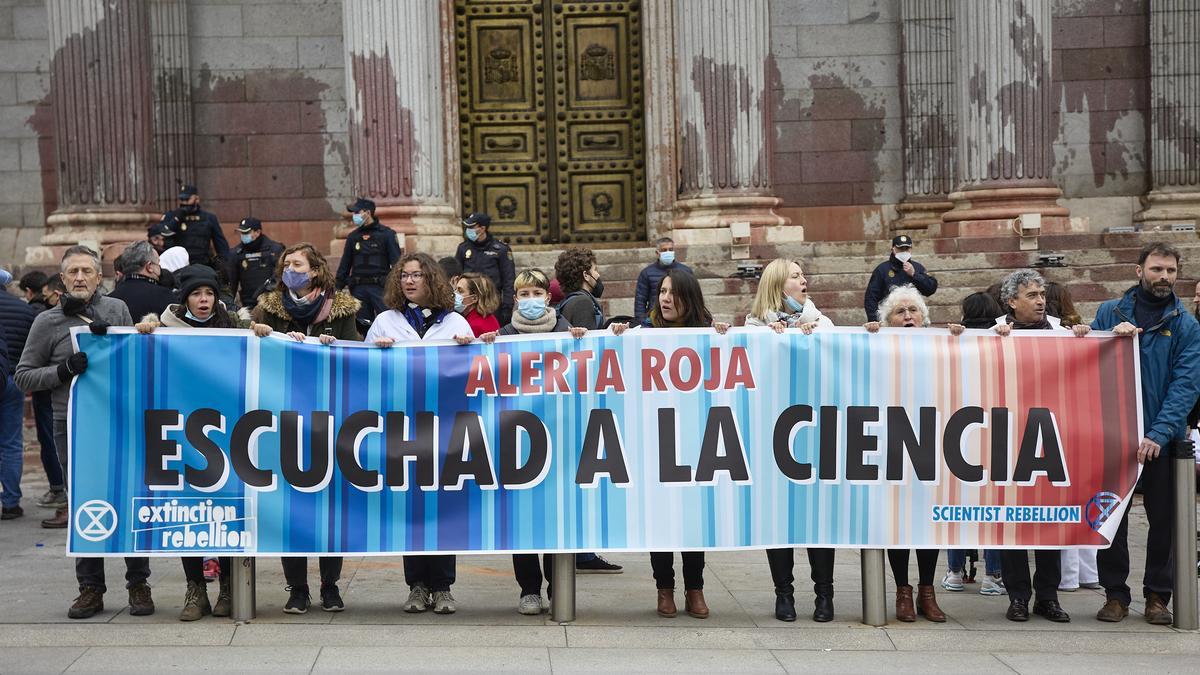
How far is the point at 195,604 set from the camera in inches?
315

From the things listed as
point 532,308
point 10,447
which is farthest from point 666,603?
point 10,447

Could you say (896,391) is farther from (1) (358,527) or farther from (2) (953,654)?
(1) (358,527)

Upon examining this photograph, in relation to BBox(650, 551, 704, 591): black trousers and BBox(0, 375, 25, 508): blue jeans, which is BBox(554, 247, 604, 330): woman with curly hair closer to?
BBox(650, 551, 704, 591): black trousers

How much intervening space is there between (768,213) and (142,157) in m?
7.70

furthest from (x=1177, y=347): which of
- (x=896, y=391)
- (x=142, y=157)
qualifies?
(x=142, y=157)

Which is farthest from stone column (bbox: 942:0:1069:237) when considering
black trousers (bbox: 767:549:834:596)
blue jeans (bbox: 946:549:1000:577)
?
black trousers (bbox: 767:549:834:596)

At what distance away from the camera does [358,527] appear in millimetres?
7855

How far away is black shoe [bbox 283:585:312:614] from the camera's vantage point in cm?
815

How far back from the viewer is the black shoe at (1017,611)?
8.23m

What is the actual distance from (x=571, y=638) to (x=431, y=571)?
1.05 metres

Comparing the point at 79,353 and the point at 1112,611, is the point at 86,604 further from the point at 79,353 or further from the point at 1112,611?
the point at 1112,611

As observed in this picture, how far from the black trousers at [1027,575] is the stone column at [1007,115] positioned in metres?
9.60

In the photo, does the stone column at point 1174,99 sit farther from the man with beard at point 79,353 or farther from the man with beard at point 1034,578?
the man with beard at point 79,353

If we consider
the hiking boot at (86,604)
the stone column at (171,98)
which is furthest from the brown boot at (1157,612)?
the stone column at (171,98)
